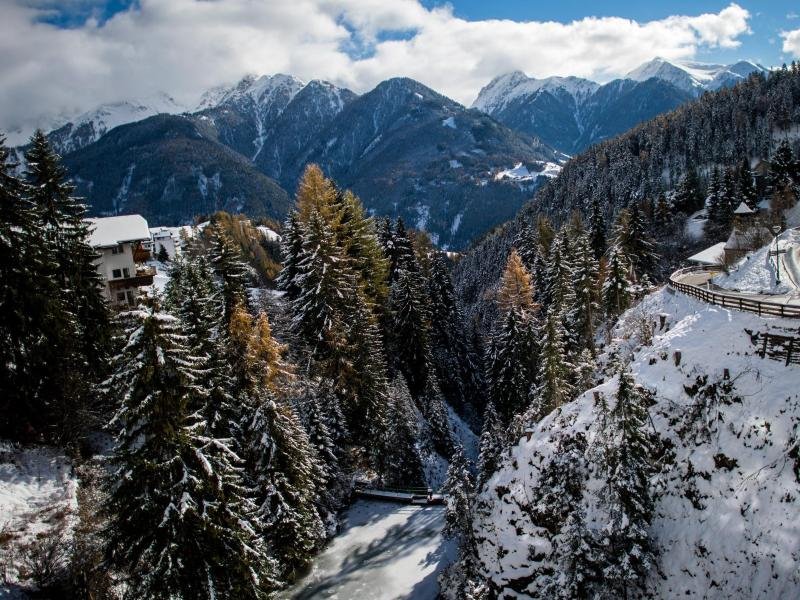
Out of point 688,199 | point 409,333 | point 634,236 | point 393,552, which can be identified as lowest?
point 393,552

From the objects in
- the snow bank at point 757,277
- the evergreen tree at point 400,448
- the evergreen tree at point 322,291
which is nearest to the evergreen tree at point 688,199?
the snow bank at point 757,277

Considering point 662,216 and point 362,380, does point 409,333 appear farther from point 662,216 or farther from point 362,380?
point 662,216

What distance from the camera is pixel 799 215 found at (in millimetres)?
65875

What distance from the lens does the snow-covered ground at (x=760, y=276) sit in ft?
98.1

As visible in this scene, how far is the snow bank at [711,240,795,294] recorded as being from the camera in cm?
2992

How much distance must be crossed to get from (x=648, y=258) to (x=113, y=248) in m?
Result: 63.6

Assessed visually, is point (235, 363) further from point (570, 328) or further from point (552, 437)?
point (570, 328)

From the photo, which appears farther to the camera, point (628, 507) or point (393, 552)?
point (393, 552)

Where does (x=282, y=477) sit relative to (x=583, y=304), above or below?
below

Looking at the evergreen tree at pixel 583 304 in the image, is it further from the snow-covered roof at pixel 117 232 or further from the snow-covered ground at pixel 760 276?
the snow-covered roof at pixel 117 232

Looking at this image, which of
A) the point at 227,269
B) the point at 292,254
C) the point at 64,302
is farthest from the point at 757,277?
the point at 64,302

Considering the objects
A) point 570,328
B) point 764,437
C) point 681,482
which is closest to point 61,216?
point 681,482

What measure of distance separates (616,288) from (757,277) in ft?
39.8

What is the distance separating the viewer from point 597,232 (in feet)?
205
